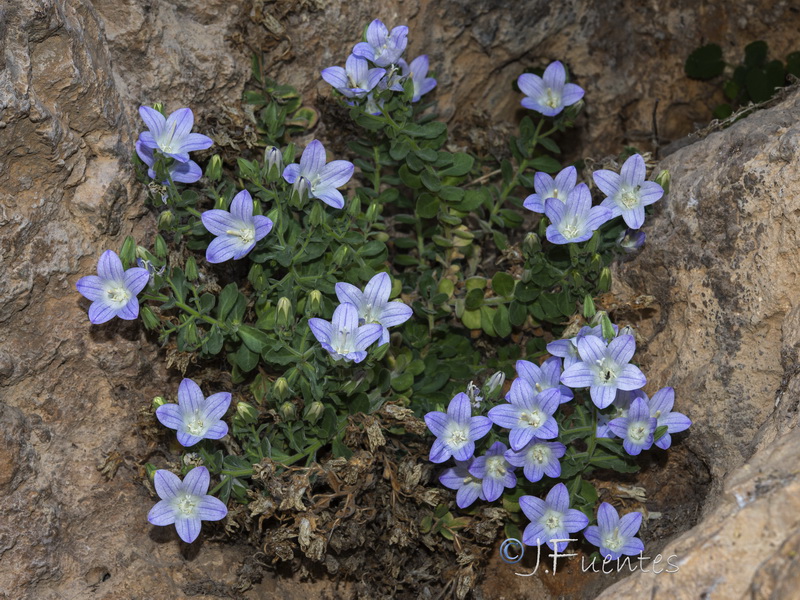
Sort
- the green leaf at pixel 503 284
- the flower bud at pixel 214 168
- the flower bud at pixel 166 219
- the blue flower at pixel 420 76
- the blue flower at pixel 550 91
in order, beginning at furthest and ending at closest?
1. the blue flower at pixel 550 91
2. the blue flower at pixel 420 76
3. the green leaf at pixel 503 284
4. the flower bud at pixel 214 168
5. the flower bud at pixel 166 219

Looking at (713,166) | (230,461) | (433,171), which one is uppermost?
(713,166)

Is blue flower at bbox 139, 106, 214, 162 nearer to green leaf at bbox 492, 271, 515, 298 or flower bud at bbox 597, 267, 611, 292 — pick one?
green leaf at bbox 492, 271, 515, 298

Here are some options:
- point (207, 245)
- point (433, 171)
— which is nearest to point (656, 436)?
point (433, 171)

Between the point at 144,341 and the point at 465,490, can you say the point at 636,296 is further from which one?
the point at 144,341

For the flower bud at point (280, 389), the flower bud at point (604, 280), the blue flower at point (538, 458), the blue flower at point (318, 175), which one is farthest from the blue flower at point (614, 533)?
the blue flower at point (318, 175)

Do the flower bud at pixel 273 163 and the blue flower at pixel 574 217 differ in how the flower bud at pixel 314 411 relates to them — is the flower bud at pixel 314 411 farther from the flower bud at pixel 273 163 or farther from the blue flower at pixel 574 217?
the blue flower at pixel 574 217

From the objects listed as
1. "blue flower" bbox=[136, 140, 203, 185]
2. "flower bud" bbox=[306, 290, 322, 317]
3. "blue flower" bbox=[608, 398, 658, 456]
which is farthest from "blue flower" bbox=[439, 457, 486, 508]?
"blue flower" bbox=[136, 140, 203, 185]

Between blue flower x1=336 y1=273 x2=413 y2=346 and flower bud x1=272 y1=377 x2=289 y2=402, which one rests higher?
blue flower x1=336 y1=273 x2=413 y2=346
